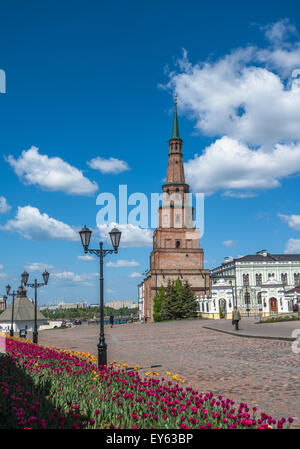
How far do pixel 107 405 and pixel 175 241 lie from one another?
58499 mm

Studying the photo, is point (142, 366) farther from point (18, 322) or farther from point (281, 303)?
point (281, 303)

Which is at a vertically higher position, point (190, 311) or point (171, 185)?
point (171, 185)

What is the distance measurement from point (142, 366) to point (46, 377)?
4.68 m

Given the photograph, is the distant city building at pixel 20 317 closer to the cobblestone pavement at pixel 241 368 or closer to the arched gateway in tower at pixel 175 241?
the cobblestone pavement at pixel 241 368

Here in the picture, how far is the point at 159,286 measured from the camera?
2388 inches

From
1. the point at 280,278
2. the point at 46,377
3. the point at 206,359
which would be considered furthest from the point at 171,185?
the point at 46,377

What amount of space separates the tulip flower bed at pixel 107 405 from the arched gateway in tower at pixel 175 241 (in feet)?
173

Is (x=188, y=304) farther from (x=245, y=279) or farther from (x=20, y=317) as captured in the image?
(x=245, y=279)

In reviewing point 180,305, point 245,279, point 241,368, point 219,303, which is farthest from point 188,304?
point 245,279

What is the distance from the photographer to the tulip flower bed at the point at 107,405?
17.1ft

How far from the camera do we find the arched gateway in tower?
6150cm

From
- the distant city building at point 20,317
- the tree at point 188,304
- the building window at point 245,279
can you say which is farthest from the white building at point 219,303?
the building window at point 245,279

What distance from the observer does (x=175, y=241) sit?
2537 inches

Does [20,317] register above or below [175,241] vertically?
below
